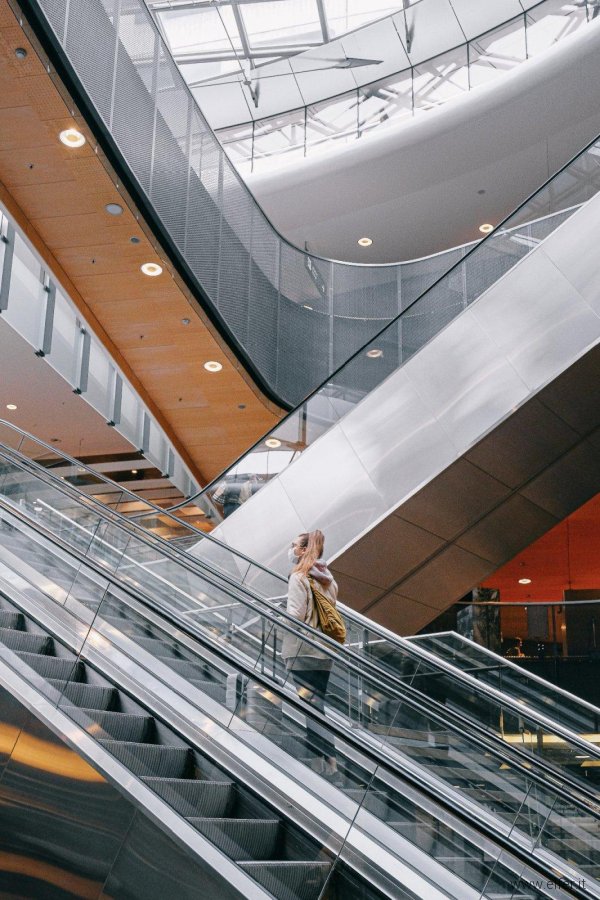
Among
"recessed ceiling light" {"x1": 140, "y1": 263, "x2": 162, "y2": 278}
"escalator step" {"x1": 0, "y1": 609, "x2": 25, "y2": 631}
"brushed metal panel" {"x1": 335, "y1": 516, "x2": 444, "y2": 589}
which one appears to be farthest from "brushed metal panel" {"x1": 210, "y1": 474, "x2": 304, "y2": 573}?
"escalator step" {"x1": 0, "y1": 609, "x2": 25, "y2": 631}

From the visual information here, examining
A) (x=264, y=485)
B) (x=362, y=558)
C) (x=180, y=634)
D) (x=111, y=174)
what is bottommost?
(x=180, y=634)

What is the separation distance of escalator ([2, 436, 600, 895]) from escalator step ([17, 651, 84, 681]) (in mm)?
383

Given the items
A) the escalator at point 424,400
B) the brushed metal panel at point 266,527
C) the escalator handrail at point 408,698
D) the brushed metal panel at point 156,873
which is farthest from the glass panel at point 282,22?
the brushed metal panel at point 156,873

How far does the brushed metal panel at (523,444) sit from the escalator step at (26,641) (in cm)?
546

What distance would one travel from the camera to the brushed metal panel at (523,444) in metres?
9.82

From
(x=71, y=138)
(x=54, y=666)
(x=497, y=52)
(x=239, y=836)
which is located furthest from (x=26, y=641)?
(x=497, y=52)

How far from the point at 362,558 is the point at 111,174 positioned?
5682 mm

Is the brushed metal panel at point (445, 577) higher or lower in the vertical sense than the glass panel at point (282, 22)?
lower

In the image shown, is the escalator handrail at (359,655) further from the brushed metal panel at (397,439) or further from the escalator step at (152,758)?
the brushed metal panel at (397,439)

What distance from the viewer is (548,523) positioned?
11.4m

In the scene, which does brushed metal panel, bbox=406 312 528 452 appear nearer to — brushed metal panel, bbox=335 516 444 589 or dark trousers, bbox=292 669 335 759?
brushed metal panel, bbox=335 516 444 589

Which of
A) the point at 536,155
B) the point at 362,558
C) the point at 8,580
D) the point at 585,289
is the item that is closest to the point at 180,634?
the point at 8,580

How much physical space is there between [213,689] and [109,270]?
965 centimetres

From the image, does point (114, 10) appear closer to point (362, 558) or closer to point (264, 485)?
point (264, 485)
